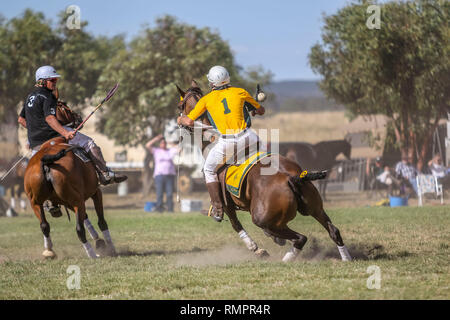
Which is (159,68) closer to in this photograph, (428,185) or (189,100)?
(428,185)

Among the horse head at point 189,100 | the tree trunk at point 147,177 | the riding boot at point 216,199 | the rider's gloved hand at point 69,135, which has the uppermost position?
the horse head at point 189,100

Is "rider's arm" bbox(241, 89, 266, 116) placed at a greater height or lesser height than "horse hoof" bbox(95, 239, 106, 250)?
greater

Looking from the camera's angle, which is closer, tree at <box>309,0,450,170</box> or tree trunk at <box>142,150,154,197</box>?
tree at <box>309,0,450,170</box>

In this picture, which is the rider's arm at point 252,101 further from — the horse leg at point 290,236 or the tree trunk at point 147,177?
the tree trunk at point 147,177

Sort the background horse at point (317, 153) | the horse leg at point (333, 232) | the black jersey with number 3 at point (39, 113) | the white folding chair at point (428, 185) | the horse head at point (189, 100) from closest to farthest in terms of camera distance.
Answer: the horse leg at point (333, 232) → the black jersey with number 3 at point (39, 113) → the horse head at point (189, 100) → the white folding chair at point (428, 185) → the background horse at point (317, 153)

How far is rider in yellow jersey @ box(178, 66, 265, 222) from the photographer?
380 inches

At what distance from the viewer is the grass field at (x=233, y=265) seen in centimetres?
703

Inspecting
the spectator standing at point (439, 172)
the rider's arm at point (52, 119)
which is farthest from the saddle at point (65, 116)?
the spectator standing at point (439, 172)

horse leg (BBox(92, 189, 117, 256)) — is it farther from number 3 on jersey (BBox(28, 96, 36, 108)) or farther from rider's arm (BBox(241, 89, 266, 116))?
rider's arm (BBox(241, 89, 266, 116))

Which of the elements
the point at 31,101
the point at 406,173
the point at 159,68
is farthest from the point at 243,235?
the point at 159,68

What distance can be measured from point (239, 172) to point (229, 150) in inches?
18.3

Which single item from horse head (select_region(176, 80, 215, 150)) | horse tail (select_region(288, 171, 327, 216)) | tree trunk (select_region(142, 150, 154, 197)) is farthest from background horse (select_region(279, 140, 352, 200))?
horse tail (select_region(288, 171, 327, 216))
